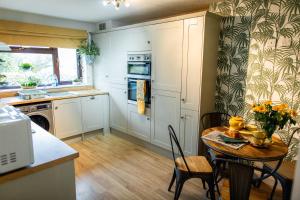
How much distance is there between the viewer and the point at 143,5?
2.96m

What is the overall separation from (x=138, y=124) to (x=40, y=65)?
2186 mm

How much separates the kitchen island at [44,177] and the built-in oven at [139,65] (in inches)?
80.3

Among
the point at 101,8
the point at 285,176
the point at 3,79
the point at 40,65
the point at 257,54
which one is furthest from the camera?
the point at 40,65

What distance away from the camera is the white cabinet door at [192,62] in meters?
2.60

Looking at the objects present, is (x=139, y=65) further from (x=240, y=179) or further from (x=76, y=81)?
(x=240, y=179)

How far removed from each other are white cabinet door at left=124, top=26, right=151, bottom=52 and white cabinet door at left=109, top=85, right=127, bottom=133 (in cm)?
78

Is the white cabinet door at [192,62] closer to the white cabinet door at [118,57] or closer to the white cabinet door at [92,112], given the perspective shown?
the white cabinet door at [118,57]

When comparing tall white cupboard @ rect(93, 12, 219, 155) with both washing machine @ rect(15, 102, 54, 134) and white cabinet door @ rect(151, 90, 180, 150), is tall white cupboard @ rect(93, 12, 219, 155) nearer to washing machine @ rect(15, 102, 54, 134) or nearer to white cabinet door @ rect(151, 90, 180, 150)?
white cabinet door @ rect(151, 90, 180, 150)

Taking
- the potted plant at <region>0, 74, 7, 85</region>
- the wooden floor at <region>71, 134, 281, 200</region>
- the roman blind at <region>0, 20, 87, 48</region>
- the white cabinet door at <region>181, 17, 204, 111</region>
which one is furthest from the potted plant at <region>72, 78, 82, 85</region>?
the white cabinet door at <region>181, 17, 204, 111</region>

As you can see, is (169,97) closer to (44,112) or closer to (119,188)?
(119,188)

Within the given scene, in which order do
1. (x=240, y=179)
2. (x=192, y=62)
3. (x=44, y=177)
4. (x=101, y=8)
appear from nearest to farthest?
(x=44, y=177) → (x=240, y=179) → (x=192, y=62) → (x=101, y=8)

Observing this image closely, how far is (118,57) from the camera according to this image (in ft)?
12.3

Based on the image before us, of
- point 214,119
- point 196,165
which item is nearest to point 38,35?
point 214,119

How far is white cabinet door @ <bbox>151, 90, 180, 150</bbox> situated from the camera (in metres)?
2.97
